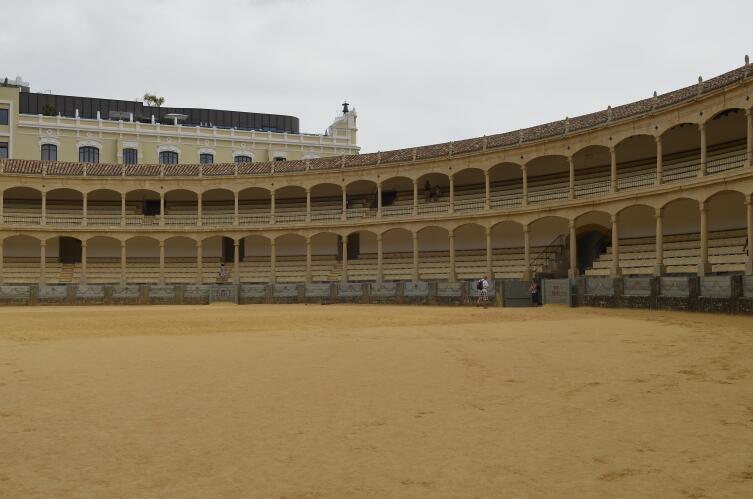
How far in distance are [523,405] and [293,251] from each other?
41.5m

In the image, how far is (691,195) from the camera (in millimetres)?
29812

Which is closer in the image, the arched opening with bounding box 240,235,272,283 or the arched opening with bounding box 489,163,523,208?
the arched opening with bounding box 489,163,523,208

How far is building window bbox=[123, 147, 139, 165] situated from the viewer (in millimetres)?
55403

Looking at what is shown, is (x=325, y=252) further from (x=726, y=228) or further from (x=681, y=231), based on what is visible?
(x=726, y=228)

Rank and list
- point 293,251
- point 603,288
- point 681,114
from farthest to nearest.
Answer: point 293,251
point 681,114
point 603,288

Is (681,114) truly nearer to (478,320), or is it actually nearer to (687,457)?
(478,320)

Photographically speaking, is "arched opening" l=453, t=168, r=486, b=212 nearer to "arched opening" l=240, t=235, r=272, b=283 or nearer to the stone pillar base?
"arched opening" l=240, t=235, r=272, b=283

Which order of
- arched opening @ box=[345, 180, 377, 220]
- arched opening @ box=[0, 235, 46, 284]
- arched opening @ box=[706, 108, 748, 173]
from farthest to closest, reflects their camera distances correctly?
1. arched opening @ box=[345, 180, 377, 220]
2. arched opening @ box=[0, 235, 46, 284]
3. arched opening @ box=[706, 108, 748, 173]

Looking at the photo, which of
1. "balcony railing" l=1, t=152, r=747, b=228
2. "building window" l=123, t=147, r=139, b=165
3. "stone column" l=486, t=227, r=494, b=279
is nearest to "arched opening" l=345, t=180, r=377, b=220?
"balcony railing" l=1, t=152, r=747, b=228

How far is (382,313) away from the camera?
1066 inches

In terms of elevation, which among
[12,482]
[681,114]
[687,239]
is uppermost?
[681,114]

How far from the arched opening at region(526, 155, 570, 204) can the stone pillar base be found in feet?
38.8

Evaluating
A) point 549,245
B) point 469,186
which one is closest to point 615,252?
point 549,245

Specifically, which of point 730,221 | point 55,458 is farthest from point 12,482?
point 730,221
